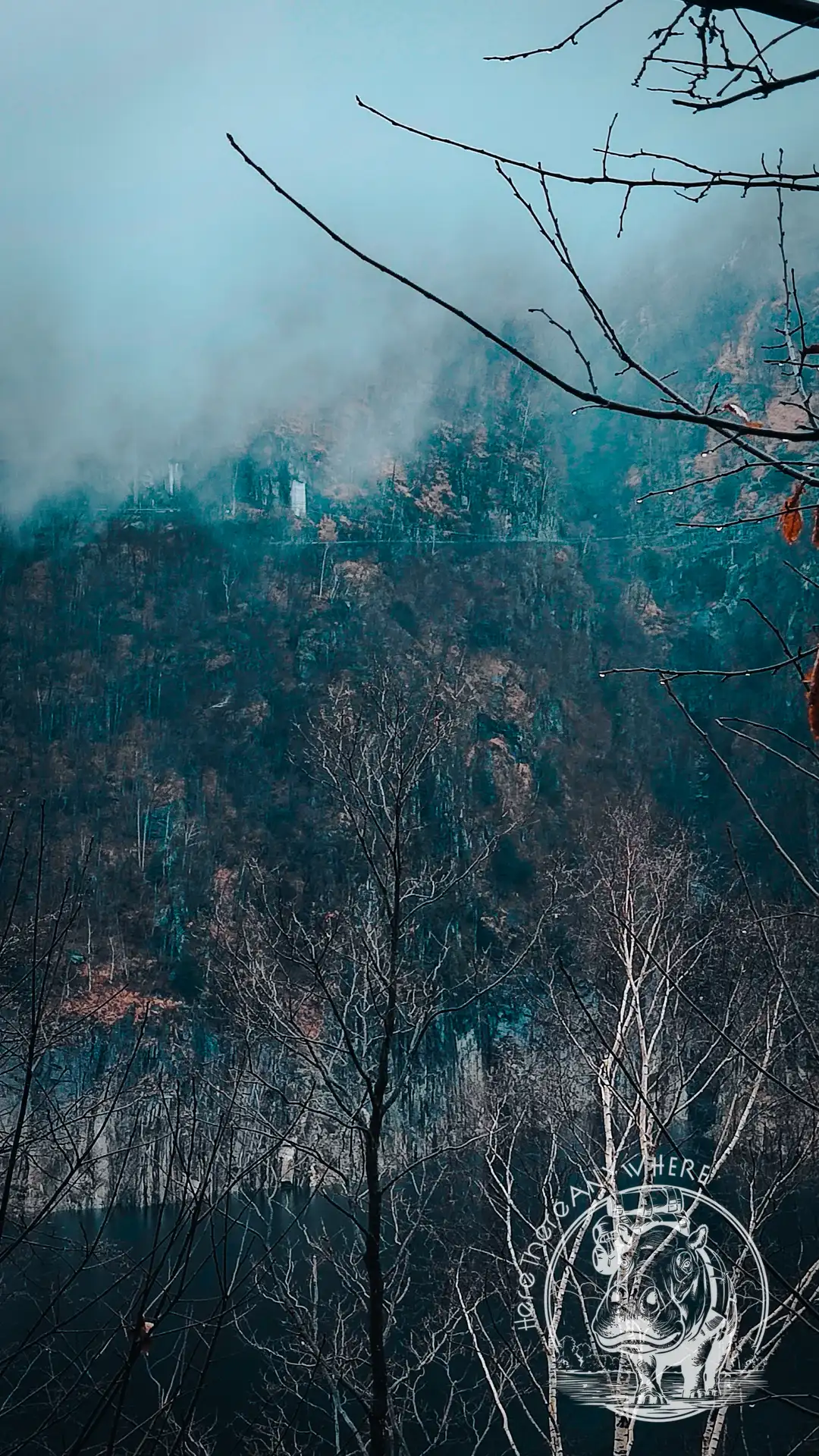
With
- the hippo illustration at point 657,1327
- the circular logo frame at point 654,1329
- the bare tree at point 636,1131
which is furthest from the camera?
the hippo illustration at point 657,1327

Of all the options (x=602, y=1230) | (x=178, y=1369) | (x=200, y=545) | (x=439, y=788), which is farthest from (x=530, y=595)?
(x=178, y=1369)

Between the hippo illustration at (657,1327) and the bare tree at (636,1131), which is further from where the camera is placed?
the hippo illustration at (657,1327)

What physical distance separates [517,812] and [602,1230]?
3216 centimetres

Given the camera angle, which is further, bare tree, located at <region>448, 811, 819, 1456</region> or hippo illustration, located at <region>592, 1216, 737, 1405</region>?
hippo illustration, located at <region>592, 1216, 737, 1405</region>

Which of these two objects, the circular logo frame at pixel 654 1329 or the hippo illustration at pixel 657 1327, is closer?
the circular logo frame at pixel 654 1329

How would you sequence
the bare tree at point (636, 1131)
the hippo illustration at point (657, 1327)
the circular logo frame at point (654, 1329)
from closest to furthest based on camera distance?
the bare tree at point (636, 1131) < the circular logo frame at point (654, 1329) < the hippo illustration at point (657, 1327)

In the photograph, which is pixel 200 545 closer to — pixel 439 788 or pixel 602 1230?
pixel 439 788

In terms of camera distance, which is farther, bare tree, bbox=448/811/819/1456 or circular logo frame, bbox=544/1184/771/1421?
circular logo frame, bbox=544/1184/771/1421

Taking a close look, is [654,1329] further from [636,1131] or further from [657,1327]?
[636,1131]

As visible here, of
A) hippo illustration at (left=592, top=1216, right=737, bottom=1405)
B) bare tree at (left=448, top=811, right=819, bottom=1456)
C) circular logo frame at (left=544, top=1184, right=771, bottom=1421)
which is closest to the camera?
bare tree at (left=448, top=811, right=819, bottom=1456)

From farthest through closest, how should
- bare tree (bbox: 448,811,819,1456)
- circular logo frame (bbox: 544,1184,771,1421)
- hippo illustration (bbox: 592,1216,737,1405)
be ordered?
1. hippo illustration (bbox: 592,1216,737,1405)
2. circular logo frame (bbox: 544,1184,771,1421)
3. bare tree (bbox: 448,811,819,1456)

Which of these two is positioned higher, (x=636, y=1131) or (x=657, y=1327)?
(x=636, y=1131)

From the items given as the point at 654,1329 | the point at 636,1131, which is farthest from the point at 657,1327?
the point at 636,1131

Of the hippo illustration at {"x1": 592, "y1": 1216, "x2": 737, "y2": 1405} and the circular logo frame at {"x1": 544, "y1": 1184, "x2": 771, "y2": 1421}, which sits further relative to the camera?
the hippo illustration at {"x1": 592, "y1": 1216, "x2": 737, "y2": 1405}
